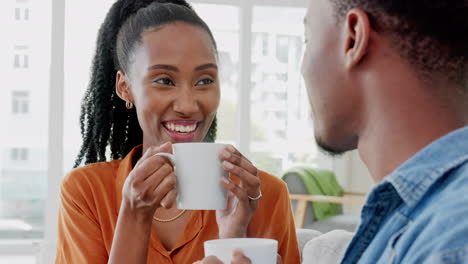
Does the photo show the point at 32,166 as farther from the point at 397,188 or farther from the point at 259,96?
the point at 397,188

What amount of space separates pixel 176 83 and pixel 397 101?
694 mm

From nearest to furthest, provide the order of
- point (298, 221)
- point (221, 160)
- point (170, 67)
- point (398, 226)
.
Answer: point (398, 226)
point (221, 160)
point (170, 67)
point (298, 221)

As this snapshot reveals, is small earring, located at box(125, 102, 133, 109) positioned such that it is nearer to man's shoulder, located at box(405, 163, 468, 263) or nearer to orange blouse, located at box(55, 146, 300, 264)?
orange blouse, located at box(55, 146, 300, 264)

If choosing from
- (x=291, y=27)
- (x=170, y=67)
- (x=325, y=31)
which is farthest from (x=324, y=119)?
(x=291, y=27)

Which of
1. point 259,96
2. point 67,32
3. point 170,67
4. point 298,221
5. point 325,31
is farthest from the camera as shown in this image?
point 259,96

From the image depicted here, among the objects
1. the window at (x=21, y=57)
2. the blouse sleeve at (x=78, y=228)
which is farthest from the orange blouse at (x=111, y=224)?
the window at (x=21, y=57)

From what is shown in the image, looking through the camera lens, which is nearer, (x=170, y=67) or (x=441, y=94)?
(x=441, y=94)

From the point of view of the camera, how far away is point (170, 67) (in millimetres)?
1339

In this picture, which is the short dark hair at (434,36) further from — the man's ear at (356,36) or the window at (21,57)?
the window at (21,57)

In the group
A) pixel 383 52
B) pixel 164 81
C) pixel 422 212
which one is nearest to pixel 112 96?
pixel 164 81

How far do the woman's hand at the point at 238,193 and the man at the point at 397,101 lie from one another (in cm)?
28

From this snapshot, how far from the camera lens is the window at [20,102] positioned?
17.1 ft

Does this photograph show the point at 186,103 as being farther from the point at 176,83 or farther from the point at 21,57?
the point at 21,57

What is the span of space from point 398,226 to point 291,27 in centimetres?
523
